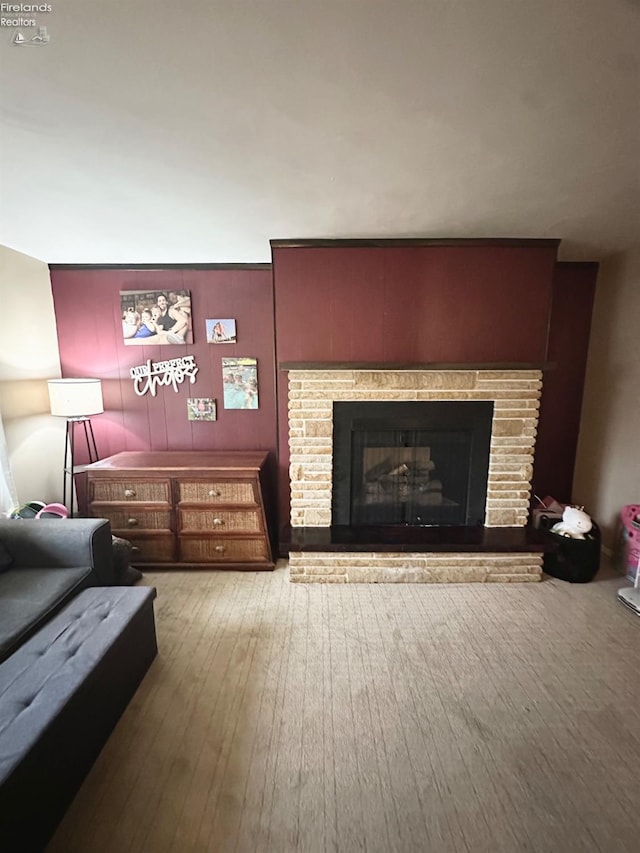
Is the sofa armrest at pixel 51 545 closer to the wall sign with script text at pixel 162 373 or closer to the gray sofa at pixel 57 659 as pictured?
the gray sofa at pixel 57 659

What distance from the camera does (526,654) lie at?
1813 mm

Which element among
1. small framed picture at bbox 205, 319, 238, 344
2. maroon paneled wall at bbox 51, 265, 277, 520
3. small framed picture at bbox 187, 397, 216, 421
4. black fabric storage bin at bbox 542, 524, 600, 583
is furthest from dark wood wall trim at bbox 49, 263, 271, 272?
black fabric storage bin at bbox 542, 524, 600, 583

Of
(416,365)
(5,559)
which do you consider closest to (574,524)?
(416,365)

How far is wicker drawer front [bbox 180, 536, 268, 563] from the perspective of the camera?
258 cm

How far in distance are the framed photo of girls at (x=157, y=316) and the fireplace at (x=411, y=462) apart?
58.9 inches

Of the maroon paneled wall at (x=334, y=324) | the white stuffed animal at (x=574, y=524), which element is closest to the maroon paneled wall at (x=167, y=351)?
the maroon paneled wall at (x=334, y=324)

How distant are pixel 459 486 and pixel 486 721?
1.48m

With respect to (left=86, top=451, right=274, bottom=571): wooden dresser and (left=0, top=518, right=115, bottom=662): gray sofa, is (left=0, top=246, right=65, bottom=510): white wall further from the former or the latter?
(left=0, top=518, right=115, bottom=662): gray sofa

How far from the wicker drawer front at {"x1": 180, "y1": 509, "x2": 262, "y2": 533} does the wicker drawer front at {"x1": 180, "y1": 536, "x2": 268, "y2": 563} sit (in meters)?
0.09

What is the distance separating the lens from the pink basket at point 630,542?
2367 mm

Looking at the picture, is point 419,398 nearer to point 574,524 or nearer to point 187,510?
point 574,524

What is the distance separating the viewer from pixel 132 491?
252 centimetres

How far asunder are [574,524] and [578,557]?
0.22 meters

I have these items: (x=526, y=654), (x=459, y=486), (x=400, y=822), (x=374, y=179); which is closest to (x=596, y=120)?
(x=374, y=179)
